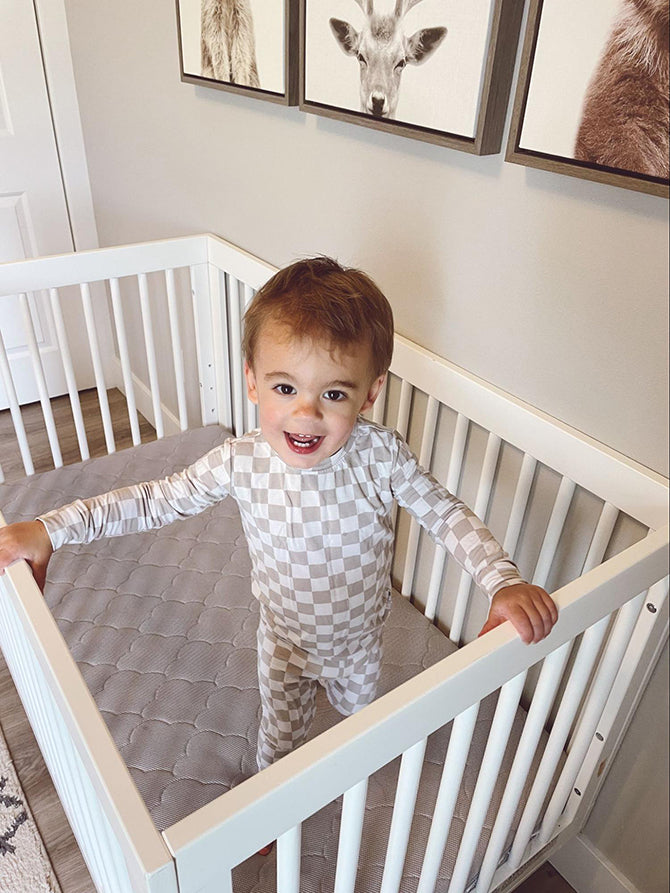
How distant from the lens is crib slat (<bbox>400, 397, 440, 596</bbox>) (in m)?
1.15

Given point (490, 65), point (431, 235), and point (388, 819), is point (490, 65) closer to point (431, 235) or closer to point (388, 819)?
point (431, 235)

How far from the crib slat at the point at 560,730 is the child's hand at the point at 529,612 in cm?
12

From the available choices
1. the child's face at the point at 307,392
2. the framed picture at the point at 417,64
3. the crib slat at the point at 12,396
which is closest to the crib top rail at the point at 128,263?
the crib slat at the point at 12,396

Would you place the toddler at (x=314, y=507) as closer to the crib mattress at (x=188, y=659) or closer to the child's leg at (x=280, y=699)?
the child's leg at (x=280, y=699)

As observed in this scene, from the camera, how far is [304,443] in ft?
2.68

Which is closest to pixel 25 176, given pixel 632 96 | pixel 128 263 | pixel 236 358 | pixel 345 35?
pixel 128 263

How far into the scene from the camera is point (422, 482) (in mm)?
896

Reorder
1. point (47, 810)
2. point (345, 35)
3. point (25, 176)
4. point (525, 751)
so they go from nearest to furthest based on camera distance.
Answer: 1. point (525, 751)
2. point (345, 35)
3. point (47, 810)
4. point (25, 176)

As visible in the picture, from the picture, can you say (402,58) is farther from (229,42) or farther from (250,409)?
(250,409)

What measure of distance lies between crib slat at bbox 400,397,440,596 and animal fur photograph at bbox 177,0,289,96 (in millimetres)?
586

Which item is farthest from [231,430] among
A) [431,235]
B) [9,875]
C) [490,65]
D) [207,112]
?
[490,65]

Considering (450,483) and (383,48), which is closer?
(383,48)

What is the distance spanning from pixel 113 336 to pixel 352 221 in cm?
152

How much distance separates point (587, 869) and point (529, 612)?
69 cm
